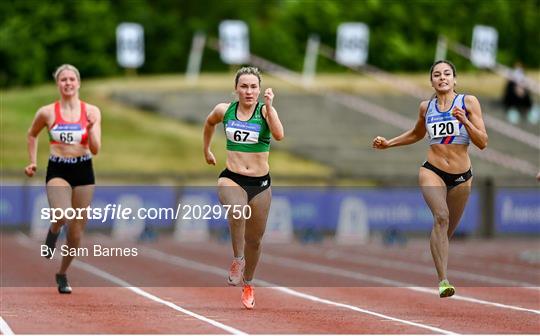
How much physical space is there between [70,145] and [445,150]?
13.0 feet

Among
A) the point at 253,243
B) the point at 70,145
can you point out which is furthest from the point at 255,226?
the point at 70,145

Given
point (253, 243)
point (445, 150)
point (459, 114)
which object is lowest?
point (253, 243)

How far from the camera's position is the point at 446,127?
14.5 m

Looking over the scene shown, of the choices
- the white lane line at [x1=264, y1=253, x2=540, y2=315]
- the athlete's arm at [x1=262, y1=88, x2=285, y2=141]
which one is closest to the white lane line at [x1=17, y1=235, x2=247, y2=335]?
the athlete's arm at [x1=262, y1=88, x2=285, y2=141]

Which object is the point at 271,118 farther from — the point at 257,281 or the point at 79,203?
the point at 257,281

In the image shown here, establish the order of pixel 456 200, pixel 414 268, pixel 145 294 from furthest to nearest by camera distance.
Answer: pixel 414 268, pixel 145 294, pixel 456 200

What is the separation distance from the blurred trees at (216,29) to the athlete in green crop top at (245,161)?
167 feet

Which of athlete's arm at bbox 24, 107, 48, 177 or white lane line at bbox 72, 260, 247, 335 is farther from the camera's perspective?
athlete's arm at bbox 24, 107, 48, 177

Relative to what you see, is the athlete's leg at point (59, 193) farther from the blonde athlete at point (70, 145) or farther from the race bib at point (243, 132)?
the race bib at point (243, 132)

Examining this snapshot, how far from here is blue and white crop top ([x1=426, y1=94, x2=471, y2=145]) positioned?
47.5 feet

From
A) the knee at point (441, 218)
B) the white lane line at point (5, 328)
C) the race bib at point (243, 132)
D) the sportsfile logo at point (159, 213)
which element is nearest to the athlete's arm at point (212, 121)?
the race bib at point (243, 132)

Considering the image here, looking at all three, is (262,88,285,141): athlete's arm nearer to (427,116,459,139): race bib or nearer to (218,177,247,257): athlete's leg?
(218,177,247,257): athlete's leg

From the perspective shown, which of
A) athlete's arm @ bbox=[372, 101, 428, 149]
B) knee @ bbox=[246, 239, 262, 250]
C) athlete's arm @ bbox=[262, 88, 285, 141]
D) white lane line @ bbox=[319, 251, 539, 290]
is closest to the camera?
athlete's arm @ bbox=[262, 88, 285, 141]

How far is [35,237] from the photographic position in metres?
32.5
